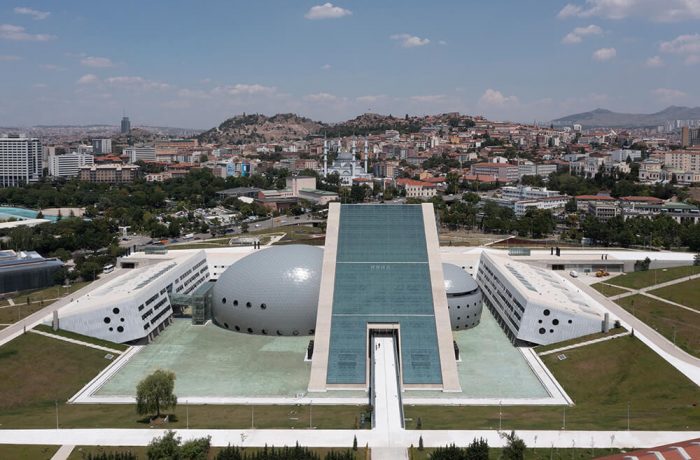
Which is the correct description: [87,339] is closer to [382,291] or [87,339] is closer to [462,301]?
[382,291]

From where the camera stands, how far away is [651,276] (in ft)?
235

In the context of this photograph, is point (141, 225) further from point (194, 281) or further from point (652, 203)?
point (652, 203)

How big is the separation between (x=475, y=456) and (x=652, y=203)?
110685mm

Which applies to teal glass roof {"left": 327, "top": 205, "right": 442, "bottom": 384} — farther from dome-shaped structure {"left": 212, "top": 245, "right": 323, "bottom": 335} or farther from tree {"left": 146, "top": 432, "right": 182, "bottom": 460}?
tree {"left": 146, "top": 432, "right": 182, "bottom": 460}

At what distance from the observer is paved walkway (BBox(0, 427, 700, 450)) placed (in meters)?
34.5

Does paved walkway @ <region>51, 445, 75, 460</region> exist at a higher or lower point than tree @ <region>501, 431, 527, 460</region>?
lower

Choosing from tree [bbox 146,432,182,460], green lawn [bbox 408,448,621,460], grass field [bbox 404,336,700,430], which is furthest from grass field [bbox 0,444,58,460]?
grass field [bbox 404,336,700,430]

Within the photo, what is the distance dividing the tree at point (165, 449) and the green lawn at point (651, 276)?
50.7m

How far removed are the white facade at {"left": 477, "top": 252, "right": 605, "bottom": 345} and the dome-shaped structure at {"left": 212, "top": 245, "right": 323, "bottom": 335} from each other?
16.0 m

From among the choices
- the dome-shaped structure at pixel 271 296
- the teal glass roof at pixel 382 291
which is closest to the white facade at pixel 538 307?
the teal glass roof at pixel 382 291

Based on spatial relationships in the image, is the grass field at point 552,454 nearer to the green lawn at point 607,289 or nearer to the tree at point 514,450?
the tree at point 514,450

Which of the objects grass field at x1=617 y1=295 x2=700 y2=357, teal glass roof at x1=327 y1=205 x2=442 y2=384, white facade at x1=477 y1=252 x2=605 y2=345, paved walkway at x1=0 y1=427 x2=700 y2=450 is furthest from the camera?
white facade at x1=477 y1=252 x2=605 y2=345

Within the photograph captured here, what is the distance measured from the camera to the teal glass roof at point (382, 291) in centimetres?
4666

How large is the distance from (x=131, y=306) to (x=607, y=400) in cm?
3483
